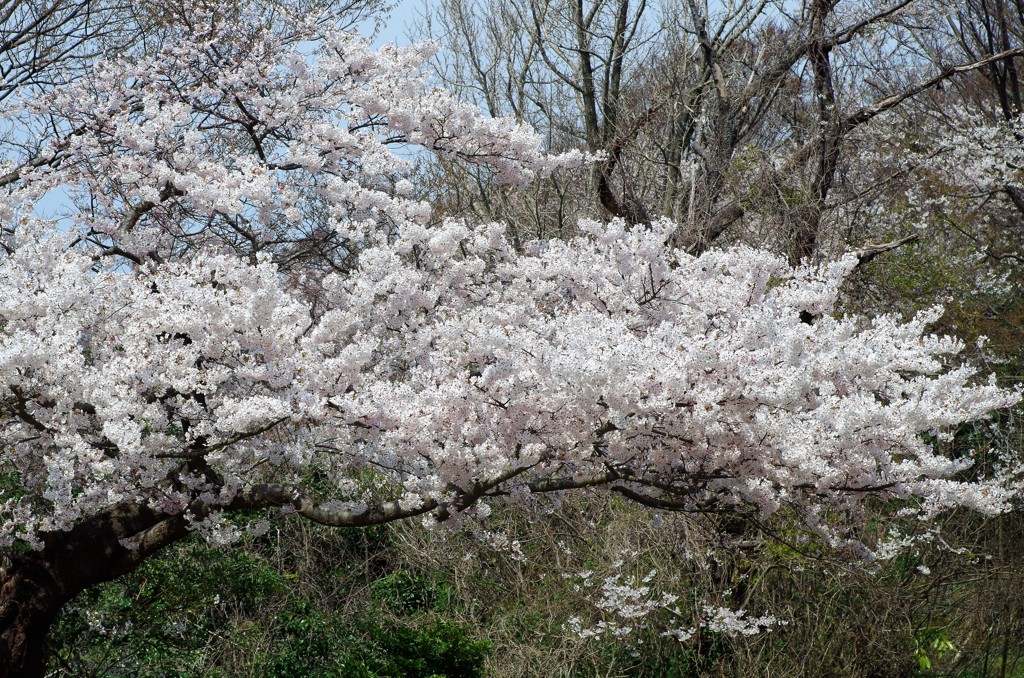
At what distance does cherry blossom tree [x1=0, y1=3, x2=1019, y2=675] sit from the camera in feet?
13.1

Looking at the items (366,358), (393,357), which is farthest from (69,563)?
(366,358)

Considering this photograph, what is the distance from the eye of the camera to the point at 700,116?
9.50 meters

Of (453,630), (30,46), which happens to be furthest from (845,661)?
(30,46)

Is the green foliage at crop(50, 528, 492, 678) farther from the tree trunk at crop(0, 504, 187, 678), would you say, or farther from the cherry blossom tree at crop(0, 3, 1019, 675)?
the tree trunk at crop(0, 504, 187, 678)

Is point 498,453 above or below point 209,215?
below

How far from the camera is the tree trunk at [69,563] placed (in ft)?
16.7

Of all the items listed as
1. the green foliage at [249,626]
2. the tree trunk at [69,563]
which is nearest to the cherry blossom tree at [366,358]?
the tree trunk at [69,563]

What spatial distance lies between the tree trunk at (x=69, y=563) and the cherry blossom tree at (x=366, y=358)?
0.04ft

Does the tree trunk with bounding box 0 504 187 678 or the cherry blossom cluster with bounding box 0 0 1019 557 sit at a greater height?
the cherry blossom cluster with bounding box 0 0 1019 557

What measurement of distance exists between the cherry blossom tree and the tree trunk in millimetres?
12

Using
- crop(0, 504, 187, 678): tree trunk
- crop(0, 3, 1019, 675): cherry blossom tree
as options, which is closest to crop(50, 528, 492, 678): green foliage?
crop(0, 3, 1019, 675): cherry blossom tree

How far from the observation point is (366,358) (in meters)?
4.17

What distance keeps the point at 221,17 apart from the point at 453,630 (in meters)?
4.73

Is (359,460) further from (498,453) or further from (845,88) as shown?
(845,88)
